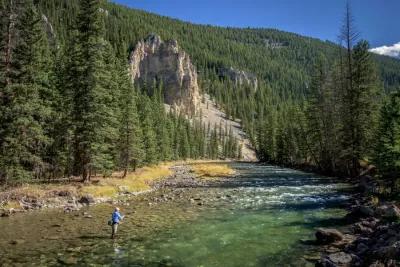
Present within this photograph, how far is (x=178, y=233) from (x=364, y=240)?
10.5 meters

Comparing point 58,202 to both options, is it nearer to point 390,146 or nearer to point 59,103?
point 59,103

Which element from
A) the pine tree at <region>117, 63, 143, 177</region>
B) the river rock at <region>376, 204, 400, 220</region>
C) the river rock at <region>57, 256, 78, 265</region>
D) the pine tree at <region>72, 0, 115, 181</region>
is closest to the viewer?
the river rock at <region>57, 256, 78, 265</region>

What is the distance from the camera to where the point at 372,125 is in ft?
182

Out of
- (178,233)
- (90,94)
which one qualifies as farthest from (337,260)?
(90,94)

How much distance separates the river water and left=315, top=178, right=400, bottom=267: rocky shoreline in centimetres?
124

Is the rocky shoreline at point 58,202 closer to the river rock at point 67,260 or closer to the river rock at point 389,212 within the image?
the river rock at point 67,260

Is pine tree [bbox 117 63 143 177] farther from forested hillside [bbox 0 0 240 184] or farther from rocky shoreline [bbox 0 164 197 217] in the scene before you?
rocky shoreline [bbox 0 164 197 217]

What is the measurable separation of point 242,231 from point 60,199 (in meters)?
17.5

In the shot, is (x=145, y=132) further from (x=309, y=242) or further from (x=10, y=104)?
(x=309, y=242)

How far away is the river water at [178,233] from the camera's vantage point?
19547 mm

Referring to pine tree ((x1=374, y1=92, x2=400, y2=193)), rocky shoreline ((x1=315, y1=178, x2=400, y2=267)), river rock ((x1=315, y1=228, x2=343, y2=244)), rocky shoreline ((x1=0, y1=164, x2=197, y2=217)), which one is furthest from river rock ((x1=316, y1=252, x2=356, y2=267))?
rocky shoreline ((x1=0, y1=164, x2=197, y2=217))

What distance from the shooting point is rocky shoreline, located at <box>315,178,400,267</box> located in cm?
1661

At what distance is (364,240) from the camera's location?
20641 mm

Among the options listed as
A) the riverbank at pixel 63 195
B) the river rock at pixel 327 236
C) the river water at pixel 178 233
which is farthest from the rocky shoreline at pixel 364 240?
the riverbank at pixel 63 195
